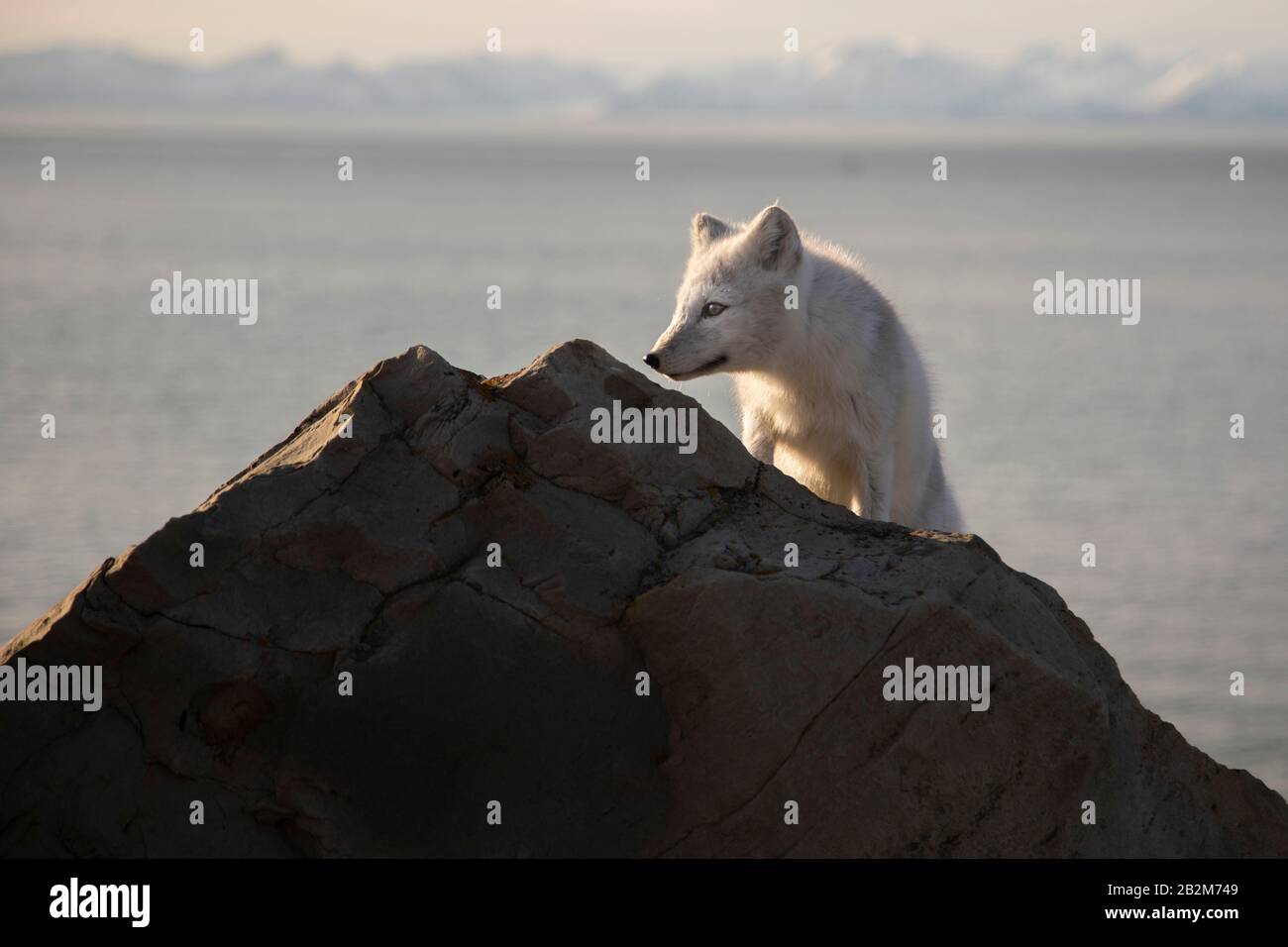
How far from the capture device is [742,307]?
27.6ft

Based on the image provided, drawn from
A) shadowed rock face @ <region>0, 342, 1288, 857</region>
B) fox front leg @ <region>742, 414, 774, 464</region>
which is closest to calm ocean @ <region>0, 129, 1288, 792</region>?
fox front leg @ <region>742, 414, 774, 464</region>

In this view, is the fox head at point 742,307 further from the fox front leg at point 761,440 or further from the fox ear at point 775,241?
the fox front leg at point 761,440

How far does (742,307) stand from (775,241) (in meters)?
0.38

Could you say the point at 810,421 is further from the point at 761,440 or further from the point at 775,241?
the point at 775,241

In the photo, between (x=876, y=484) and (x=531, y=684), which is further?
(x=876, y=484)

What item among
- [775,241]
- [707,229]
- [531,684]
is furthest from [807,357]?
[531,684]

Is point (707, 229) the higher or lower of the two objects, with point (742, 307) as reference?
higher

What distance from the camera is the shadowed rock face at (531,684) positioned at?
5977mm

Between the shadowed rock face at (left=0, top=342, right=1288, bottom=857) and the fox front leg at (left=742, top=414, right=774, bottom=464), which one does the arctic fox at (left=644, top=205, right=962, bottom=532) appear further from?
the shadowed rock face at (left=0, top=342, right=1288, bottom=857)

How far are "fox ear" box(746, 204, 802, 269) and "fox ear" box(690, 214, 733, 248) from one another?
1.72ft

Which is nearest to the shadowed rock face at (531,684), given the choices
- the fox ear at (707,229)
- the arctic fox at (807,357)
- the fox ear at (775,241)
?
the arctic fox at (807,357)

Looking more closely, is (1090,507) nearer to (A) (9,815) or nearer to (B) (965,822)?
(B) (965,822)

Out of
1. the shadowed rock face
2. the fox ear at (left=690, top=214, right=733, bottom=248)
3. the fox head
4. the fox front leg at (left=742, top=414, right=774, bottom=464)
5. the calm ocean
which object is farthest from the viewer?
the calm ocean

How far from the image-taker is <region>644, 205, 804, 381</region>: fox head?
8.34 metres
